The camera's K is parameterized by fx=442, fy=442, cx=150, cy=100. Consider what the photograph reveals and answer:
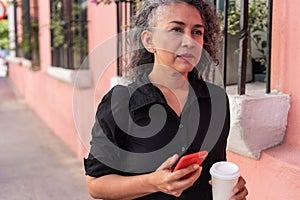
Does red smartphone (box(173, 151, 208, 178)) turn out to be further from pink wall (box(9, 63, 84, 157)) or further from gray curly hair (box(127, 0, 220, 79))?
pink wall (box(9, 63, 84, 157))

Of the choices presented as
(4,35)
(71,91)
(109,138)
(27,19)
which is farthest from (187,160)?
(4,35)

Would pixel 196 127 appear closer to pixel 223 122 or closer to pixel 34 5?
pixel 223 122

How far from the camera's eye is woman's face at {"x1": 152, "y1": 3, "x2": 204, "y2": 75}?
1.29 meters

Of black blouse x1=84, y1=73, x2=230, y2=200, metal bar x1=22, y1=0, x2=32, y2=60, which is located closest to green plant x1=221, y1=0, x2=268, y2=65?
black blouse x1=84, y1=73, x2=230, y2=200

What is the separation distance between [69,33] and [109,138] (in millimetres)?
4413

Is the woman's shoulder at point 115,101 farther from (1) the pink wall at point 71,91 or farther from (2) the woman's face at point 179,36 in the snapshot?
(1) the pink wall at point 71,91

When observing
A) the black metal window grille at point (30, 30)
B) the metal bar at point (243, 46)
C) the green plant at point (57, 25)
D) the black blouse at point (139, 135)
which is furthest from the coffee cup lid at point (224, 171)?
the black metal window grille at point (30, 30)

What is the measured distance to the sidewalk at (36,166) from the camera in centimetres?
382

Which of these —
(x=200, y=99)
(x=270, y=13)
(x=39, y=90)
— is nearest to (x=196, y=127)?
(x=200, y=99)

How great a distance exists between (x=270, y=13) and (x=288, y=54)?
8.6 inches

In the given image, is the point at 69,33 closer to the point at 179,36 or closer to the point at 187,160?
the point at 179,36

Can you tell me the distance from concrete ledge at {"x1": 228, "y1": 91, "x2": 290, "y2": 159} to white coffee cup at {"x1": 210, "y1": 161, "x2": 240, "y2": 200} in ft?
2.29

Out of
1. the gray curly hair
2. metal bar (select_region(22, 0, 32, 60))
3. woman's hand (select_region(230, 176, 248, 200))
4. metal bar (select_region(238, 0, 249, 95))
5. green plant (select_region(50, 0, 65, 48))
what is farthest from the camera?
metal bar (select_region(22, 0, 32, 60))

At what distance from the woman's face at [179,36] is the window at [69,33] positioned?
3.80 meters
